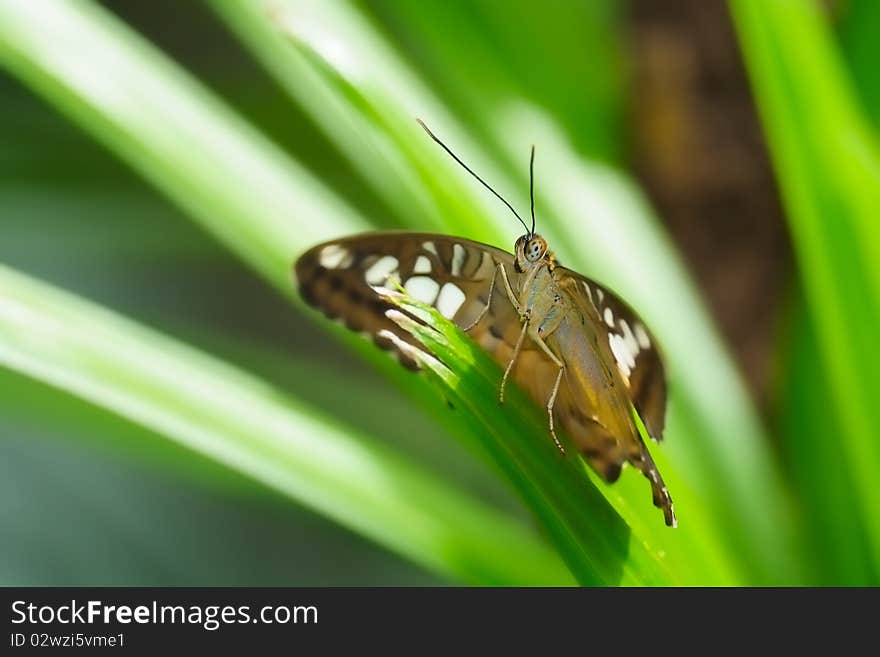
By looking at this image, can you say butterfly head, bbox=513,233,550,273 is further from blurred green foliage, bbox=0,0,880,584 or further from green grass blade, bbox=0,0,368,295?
green grass blade, bbox=0,0,368,295

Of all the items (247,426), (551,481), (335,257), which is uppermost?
(335,257)

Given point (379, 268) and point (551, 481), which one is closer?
point (551, 481)

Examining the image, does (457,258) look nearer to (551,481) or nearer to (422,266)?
(422,266)

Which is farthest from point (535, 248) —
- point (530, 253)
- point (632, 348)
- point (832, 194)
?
point (832, 194)

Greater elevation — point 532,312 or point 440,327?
point 532,312

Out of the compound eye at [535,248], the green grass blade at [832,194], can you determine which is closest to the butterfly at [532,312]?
the compound eye at [535,248]

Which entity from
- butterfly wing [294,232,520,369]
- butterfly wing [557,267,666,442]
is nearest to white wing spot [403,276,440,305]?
butterfly wing [294,232,520,369]
